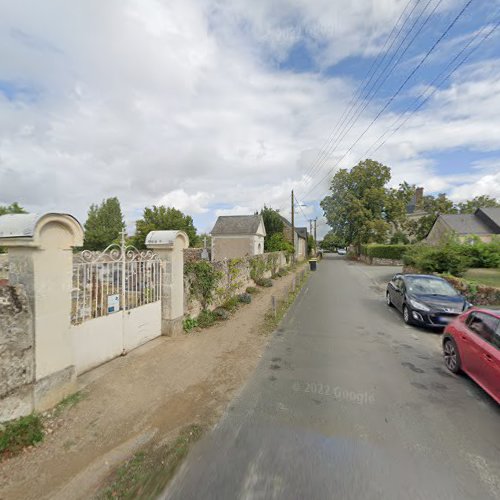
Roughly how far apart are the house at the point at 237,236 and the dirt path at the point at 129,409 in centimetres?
2558

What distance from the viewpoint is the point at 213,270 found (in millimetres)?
8711

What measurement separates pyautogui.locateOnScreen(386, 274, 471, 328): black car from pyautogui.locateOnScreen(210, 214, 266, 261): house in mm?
22581

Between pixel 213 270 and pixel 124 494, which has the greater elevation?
pixel 213 270

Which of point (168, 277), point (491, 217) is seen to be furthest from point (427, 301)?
point (491, 217)

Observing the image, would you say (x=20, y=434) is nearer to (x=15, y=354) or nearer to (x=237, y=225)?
(x=15, y=354)

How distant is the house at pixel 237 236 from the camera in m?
31.9

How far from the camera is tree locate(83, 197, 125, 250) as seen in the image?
4834 cm

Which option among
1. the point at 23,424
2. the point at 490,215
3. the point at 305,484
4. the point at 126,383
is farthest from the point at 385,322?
the point at 490,215

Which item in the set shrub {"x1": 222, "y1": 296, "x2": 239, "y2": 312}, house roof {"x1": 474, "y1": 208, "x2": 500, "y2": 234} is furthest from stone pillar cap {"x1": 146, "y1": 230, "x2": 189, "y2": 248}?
house roof {"x1": 474, "y1": 208, "x2": 500, "y2": 234}

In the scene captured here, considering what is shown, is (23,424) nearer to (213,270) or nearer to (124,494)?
(124,494)

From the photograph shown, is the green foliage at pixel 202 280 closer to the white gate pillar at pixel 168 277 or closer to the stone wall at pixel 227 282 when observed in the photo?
the stone wall at pixel 227 282

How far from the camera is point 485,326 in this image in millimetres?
4328

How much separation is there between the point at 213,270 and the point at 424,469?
6913 mm

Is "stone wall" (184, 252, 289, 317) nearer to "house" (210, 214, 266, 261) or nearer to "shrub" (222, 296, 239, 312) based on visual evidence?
"shrub" (222, 296, 239, 312)
